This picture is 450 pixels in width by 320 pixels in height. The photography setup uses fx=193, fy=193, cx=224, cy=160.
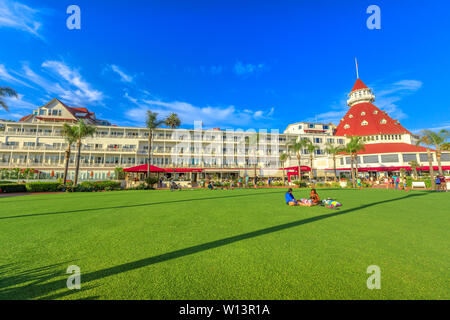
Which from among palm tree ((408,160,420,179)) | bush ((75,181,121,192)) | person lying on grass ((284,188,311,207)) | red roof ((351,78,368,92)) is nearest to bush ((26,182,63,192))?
bush ((75,181,121,192))

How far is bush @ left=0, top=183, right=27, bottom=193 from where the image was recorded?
2112cm

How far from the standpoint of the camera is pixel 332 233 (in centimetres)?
532

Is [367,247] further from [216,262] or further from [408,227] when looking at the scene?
[216,262]

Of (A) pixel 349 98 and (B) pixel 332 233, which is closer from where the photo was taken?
(B) pixel 332 233

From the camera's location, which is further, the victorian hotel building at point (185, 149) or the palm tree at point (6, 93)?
the victorian hotel building at point (185, 149)

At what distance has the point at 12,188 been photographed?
21578 mm

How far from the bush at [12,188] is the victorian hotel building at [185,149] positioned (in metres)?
17.7

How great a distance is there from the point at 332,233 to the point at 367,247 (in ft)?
3.58

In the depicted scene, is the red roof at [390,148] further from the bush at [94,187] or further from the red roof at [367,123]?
the bush at [94,187]

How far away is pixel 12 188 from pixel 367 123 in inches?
2964

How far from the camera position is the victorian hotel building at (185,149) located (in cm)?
4100
